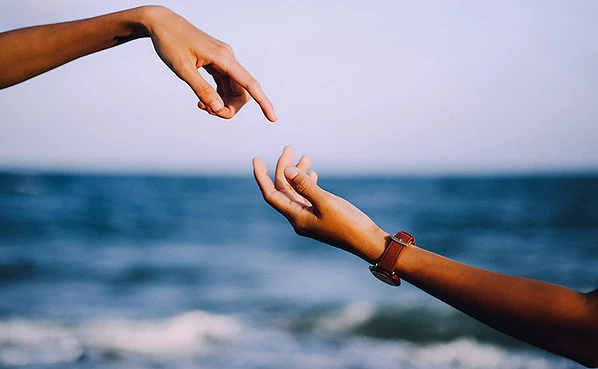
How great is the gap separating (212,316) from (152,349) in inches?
92.3

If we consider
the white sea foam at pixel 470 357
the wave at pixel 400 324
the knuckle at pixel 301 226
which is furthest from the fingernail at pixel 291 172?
the wave at pixel 400 324

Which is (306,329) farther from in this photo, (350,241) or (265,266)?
(350,241)

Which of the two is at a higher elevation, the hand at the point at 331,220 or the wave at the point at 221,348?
the wave at the point at 221,348

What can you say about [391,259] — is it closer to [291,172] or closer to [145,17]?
[291,172]

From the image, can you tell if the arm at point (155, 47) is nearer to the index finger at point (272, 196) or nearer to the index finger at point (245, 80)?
the index finger at point (245, 80)

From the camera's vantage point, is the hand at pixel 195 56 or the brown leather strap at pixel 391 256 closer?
the hand at pixel 195 56

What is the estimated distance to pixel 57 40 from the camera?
6.56 feet

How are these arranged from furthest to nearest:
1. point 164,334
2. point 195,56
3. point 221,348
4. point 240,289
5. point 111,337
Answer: point 240,289 < point 164,334 < point 111,337 < point 221,348 < point 195,56

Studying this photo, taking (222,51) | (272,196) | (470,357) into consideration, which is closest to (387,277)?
(272,196)

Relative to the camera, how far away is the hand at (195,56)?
6.14 ft

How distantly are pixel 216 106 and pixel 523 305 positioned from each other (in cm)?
103

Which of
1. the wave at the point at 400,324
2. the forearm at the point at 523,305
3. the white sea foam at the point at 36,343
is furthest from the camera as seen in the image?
the wave at the point at 400,324

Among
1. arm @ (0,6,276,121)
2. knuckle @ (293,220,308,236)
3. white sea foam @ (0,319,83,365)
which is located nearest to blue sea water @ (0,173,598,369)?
white sea foam @ (0,319,83,365)

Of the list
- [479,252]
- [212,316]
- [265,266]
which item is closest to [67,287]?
[212,316]
